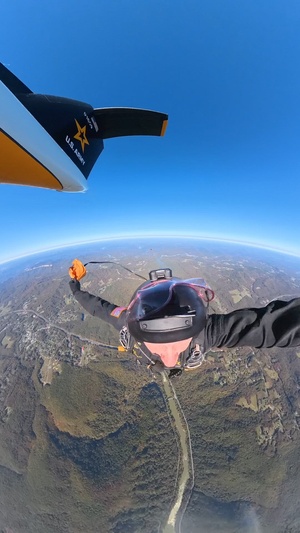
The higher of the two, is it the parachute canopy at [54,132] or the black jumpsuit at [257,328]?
the parachute canopy at [54,132]

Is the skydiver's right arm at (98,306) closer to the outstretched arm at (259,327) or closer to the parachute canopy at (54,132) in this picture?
the outstretched arm at (259,327)

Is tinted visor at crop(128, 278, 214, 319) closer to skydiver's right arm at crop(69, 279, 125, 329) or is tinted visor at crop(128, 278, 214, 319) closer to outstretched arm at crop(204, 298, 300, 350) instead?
outstretched arm at crop(204, 298, 300, 350)

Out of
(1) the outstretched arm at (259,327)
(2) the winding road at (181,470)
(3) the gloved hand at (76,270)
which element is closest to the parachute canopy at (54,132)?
(3) the gloved hand at (76,270)

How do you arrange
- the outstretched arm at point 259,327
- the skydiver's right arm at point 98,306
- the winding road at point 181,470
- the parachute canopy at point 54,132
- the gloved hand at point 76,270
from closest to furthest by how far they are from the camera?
the parachute canopy at point 54,132
the outstretched arm at point 259,327
the skydiver's right arm at point 98,306
the gloved hand at point 76,270
the winding road at point 181,470

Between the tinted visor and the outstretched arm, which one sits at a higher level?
the tinted visor

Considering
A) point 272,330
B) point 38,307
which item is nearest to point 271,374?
point 272,330

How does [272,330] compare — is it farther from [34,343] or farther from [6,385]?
[34,343]

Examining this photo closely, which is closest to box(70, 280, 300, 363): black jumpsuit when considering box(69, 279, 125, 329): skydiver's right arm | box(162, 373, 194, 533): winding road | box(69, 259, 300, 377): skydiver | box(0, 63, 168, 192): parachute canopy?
box(69, 259, 300, 377): skydiver
